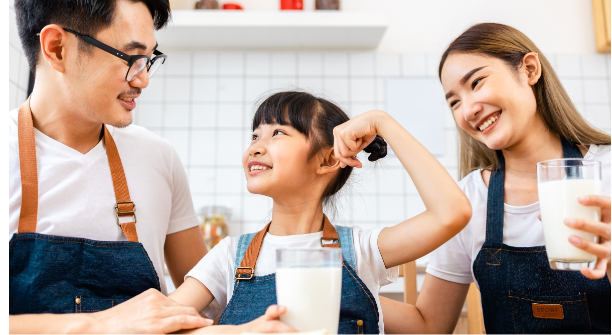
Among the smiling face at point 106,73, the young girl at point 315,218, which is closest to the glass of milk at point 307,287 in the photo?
the young girl at point 315,218

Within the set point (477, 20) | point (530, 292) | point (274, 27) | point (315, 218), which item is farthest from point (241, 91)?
point (530, 292)

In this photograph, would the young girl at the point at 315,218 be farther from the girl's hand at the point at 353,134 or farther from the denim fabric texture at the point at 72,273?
the denim fabric texture at the point at 72,273

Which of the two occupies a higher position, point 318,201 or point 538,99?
point 538,99

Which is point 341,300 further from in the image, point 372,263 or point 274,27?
point 274,27

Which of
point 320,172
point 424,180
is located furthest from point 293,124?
point 424,180

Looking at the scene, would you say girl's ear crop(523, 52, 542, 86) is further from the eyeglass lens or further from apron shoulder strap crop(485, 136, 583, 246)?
the eyeglass lens

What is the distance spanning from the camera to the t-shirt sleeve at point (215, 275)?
1.30 meters

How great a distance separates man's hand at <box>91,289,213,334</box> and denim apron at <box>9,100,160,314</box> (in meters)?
0.30

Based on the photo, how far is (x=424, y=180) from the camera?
116cm

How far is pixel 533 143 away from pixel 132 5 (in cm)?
130

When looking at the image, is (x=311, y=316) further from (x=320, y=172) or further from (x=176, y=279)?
(x=176, y=279)

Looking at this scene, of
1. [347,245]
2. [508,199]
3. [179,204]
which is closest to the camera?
[347,245]

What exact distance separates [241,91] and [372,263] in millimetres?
2534

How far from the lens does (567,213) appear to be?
987 mm
